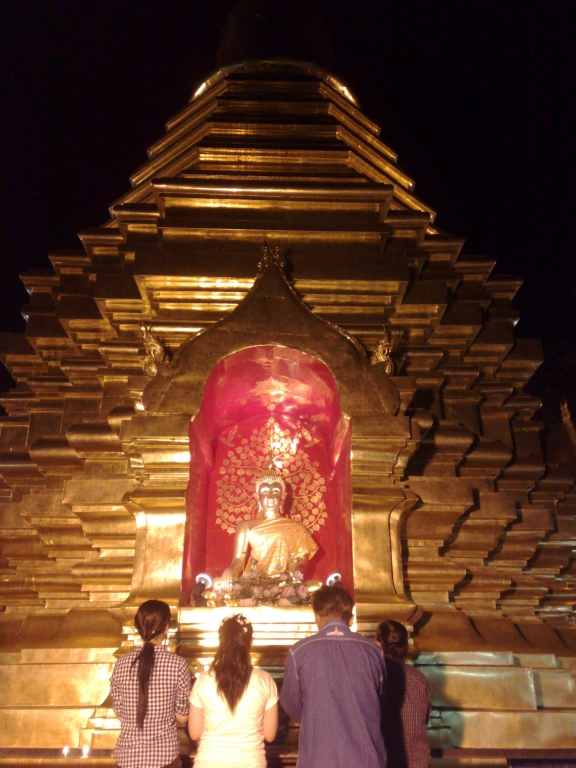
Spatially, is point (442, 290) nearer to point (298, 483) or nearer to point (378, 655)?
point (298, 483)

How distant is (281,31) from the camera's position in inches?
493

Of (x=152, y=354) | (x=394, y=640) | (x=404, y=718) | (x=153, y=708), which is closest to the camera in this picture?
(x=153, y=708)

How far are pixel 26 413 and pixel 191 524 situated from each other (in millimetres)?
3548

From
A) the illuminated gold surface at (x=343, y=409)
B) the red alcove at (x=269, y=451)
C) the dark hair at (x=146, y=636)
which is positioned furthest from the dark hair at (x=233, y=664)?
the red alcove at (x=269, y=451)

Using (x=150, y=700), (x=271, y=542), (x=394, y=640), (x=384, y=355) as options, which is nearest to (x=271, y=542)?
(x=271, y=542)

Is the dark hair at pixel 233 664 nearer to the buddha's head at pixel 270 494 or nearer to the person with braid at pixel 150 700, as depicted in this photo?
the person with braid at pixel 150 700

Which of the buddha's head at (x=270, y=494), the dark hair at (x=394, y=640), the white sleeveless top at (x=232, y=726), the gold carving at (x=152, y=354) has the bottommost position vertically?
the white sleeveless top at (x=232, y=726)

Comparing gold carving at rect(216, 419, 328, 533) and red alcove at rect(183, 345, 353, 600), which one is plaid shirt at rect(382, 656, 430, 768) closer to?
red alcove at rect(183, 345, 353, 600)

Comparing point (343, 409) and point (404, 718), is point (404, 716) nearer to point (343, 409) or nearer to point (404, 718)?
point (404, 718)

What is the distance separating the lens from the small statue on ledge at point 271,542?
25.0ft

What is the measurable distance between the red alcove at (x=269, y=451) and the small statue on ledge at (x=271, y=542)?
39 cm

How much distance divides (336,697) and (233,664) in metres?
0.61

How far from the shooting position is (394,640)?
179 inches

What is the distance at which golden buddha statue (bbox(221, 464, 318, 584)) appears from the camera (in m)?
7.61
